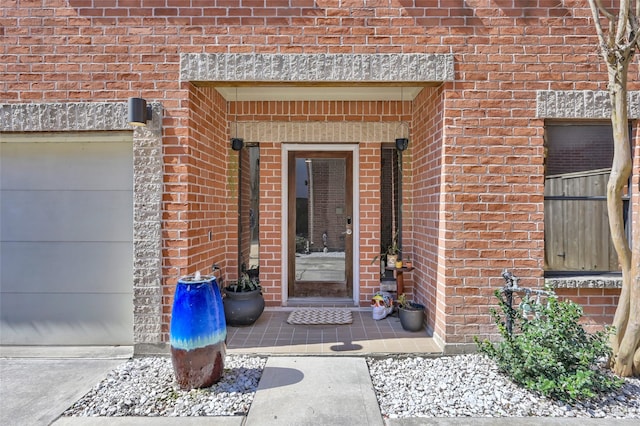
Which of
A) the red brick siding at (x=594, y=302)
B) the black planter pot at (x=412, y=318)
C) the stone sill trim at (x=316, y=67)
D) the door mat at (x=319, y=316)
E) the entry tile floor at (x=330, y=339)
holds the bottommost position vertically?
the entry tile floor at (x=330, y=339)

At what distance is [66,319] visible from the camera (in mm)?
4020

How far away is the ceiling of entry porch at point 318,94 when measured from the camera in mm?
4492

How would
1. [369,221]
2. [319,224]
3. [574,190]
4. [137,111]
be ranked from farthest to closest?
1. [319,224]
2. [369,221]
3. [574,190]
4. [137,111]

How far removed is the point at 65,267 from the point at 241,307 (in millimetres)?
1950

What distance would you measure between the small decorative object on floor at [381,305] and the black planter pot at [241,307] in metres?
1.47

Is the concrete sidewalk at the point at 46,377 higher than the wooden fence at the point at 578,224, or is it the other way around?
the wooden fence at the point at 578,224

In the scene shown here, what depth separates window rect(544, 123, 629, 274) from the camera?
12.7 feet

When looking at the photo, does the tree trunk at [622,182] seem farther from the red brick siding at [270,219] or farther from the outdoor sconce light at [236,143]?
the outdoor sconce light at [236,143]

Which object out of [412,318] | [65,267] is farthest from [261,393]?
[65,267]

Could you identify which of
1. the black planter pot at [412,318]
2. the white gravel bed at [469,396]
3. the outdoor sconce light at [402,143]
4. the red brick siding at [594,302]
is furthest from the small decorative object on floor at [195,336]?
the red brick siding at [594,302]

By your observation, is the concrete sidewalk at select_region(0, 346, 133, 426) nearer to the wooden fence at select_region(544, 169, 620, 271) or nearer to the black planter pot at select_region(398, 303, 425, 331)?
the black planter pot at select_region(398, 303, 425, 331)

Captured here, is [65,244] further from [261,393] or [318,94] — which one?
[318,94]

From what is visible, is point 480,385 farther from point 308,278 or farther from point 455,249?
point 308,278

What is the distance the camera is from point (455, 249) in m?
3.72
